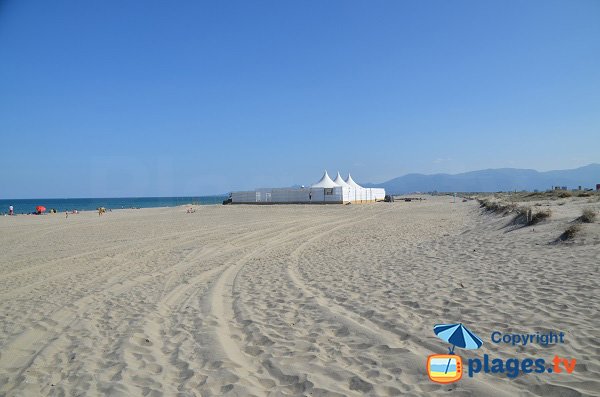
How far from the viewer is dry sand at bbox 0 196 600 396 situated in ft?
10.6

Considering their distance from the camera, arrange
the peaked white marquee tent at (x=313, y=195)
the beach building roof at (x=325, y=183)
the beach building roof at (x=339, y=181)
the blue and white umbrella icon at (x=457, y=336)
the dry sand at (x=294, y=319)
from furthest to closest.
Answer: the beach building roof at (x=339, y=181)
the beach building roof at (x=325, y=183)
the peaked white marquee tent at (x=313, y=195)
the blue and white umbrella icon at (x=457, y=336)
the dry sand at (x=294, y=319)

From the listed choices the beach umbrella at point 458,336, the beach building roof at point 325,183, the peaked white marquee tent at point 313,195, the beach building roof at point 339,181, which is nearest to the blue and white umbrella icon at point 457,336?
the beach umbrella at point 458,336

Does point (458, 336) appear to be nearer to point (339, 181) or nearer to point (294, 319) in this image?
point (294, 319)

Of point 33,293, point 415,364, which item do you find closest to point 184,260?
point 33,293

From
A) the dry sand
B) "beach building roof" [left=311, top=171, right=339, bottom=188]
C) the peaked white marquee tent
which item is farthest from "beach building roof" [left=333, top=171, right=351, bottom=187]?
the dry sand

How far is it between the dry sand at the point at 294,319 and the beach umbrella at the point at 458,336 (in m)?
0.09

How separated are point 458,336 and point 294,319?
76.2 inches

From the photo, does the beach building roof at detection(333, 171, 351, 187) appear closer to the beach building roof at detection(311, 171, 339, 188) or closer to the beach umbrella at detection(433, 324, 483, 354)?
the beach building roof at detection(311, 171, 339, 188)

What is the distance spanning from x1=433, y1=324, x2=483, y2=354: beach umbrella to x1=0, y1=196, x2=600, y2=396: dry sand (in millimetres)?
92

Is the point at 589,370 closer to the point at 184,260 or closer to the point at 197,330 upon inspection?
the point at 197,330

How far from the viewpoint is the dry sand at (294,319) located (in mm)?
3236

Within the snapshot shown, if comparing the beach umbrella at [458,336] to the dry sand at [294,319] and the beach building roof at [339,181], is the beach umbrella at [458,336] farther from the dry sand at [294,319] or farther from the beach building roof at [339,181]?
the beach building roof at [339,181]

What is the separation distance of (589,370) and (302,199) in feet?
134

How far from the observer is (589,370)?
118 inches
